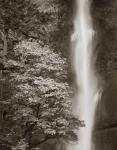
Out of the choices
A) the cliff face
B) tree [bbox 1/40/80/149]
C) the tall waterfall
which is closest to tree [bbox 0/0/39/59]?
tree [bbox 1/40/80/149]

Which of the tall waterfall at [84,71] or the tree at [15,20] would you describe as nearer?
the tree at [15,20]

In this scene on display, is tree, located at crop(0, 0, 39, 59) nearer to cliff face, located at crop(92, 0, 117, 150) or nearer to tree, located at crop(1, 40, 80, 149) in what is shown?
tree, located at crop(1, 40, 80, 149)

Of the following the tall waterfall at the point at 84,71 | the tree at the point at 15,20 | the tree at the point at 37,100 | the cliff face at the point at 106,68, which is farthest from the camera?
the tall waterfall at the point at 84,71

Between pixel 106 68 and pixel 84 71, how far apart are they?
4.54ft

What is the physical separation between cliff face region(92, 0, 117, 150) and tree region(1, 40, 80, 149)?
4.39m

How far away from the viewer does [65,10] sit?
23.7 meters

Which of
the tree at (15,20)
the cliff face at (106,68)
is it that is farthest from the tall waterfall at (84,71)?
the tree at (15,20)

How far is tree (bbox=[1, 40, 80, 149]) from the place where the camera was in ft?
43.3

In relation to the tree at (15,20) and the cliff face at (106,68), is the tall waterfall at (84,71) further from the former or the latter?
the tree at (15,20)

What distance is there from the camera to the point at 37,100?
1304cm

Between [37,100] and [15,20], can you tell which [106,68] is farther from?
[37,100]

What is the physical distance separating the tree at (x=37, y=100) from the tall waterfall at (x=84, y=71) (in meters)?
5.07

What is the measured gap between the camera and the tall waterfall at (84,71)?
18.9 m

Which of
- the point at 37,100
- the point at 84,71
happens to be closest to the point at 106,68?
the point at 84,71
